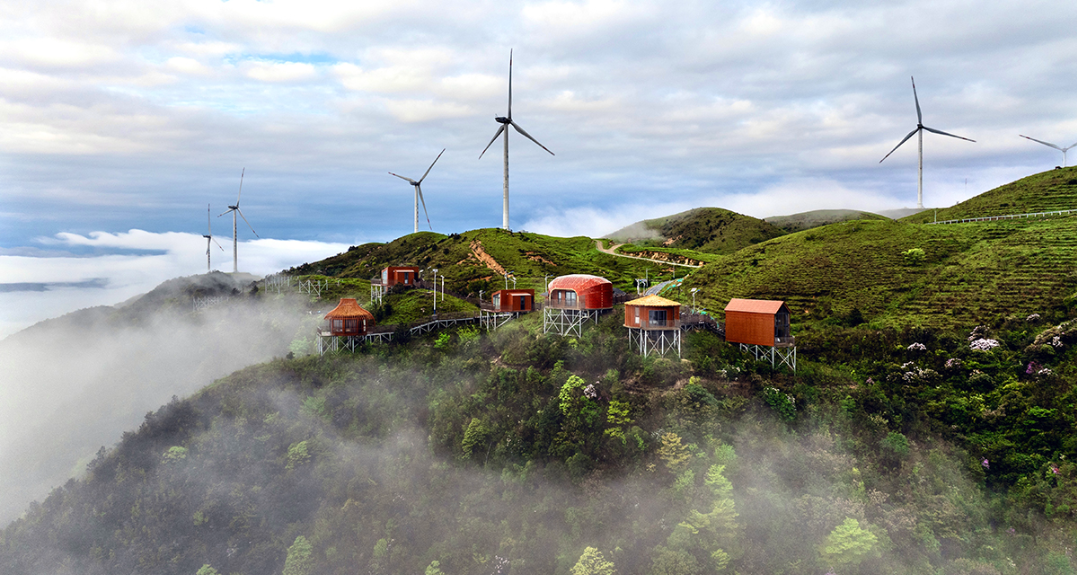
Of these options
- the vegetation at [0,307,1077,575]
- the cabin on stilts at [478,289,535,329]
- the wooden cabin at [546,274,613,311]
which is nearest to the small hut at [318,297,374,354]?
the vegetation at [0,307,1077,575]

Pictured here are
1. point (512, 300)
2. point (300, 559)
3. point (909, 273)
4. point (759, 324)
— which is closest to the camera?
point (300, 559)

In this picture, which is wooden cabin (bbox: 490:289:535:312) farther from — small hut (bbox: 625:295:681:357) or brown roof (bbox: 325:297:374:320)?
small hut (bbox: 625:295:681:357)

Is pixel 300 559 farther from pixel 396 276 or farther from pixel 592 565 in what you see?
pixel 396 276

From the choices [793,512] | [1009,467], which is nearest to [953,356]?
[1009,467]

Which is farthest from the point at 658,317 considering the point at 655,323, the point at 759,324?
the point at 759,324

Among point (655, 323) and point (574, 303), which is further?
point (574, 303)

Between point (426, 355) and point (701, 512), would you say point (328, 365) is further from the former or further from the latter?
point (701, 512)
